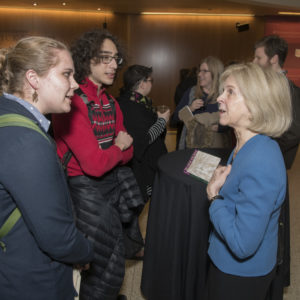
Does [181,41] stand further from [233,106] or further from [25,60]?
[25,60]

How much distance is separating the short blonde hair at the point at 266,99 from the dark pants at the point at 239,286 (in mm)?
643

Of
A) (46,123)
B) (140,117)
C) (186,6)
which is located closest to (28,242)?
(46,123)

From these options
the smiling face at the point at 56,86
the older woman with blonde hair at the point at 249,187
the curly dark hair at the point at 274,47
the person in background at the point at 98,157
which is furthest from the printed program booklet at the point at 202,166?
the curly dark hair at the point at 274,47

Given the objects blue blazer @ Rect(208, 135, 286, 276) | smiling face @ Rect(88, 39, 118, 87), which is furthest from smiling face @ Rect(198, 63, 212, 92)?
blue blazer @ Rect(208, 135, 286, 276)

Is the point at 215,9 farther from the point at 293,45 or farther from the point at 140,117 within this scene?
the point at 140,117

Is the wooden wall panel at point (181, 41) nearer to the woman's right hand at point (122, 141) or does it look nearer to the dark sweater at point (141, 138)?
the dark sweater at point (141, 138)

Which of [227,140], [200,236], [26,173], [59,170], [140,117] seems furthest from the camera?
[227,140]

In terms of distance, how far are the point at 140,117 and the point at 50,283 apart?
1.75m

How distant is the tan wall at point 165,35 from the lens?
8.73 meters

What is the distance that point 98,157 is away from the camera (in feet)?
5.32

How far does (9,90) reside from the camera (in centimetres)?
109

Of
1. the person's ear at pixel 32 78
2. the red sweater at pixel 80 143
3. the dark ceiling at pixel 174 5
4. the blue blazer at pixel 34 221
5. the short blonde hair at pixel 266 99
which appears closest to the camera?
the blue blazer at pixel 34 221

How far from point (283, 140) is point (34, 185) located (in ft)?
6.11

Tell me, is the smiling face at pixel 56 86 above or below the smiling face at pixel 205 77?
above
